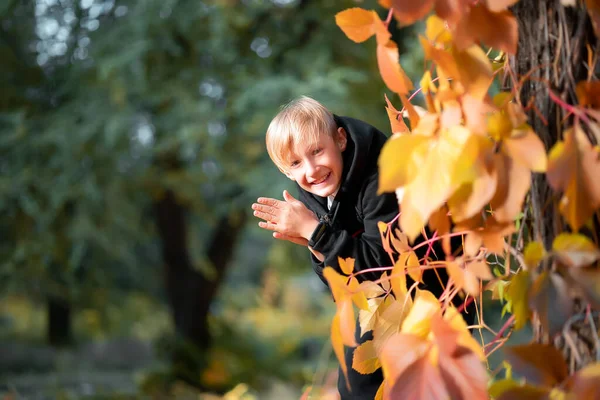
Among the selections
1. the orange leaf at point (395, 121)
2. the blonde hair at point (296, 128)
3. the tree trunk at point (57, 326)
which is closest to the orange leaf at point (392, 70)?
the orange leaf at point (395, 121)

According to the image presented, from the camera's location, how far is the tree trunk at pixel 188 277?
8172mm

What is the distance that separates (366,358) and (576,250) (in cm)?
40

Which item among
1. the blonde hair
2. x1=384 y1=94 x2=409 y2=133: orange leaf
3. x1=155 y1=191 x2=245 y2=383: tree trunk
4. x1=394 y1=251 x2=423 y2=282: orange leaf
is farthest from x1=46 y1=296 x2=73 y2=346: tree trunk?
x1=394 y1=251 x2=423 y2=282: orange leaf

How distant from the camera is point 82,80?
239 inches

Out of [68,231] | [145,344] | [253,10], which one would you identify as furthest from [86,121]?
[145,344]

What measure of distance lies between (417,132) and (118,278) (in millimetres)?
11080

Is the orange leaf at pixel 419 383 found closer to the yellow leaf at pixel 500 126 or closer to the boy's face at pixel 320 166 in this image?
the yellow leaf at pixel 500 126

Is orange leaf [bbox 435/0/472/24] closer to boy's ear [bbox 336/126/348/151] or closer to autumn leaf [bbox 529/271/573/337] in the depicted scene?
autumn leaf [bbox 529/271/573/337]

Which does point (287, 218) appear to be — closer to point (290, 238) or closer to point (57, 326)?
point (290, 238)

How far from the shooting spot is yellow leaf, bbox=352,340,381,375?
93 cm

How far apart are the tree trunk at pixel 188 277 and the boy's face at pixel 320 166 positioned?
6.62 meters

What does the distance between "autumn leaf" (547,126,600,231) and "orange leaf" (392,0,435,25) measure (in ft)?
0.60

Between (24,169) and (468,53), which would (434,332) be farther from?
(24,169)

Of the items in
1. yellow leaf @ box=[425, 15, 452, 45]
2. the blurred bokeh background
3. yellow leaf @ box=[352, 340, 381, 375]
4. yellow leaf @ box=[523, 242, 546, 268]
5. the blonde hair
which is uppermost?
yellow leaf @ box=[425, 15, 452, 45]
